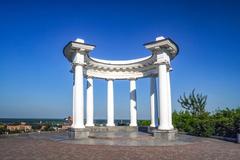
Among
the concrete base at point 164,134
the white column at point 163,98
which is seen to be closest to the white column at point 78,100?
the concrete base at point 164,134

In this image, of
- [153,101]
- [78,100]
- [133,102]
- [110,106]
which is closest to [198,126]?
[153,101]

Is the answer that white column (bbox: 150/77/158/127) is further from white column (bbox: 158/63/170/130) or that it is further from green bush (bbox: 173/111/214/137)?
white column (bbox: 158/63/170/130)

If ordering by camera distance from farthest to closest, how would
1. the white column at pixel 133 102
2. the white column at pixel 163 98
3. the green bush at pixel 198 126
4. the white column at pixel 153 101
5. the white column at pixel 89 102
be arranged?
1. the white column at pixel 133 102
2. the white column at pixel 89 102
3. the white column at pixel 153 101
4. the green bush at pixel 198 126
5. the white column at pixel 163 98

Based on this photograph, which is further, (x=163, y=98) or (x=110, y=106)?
(x=110, y=106)

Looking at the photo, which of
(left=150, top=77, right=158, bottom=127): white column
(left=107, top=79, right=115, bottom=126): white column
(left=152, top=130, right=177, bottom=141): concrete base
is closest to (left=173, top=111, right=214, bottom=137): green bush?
(left=150, top=77, right=158, bottom=127): white column

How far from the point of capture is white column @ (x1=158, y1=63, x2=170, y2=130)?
27.4 m

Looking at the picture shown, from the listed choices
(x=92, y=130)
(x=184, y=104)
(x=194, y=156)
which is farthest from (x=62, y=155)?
(x=184, y=104)

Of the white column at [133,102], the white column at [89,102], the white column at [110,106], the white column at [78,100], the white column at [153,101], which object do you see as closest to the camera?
the white column at [78,100]

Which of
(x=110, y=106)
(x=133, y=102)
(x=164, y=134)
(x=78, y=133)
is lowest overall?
(x=164, y=134)

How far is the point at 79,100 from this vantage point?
2883cm

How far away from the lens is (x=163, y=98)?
91.2 ft

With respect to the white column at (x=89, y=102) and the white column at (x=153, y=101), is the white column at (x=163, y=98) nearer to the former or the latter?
the white column at (x=153, y=101)

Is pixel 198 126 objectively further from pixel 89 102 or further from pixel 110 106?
pixel 89 102

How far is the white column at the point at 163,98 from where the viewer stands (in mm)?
27438
